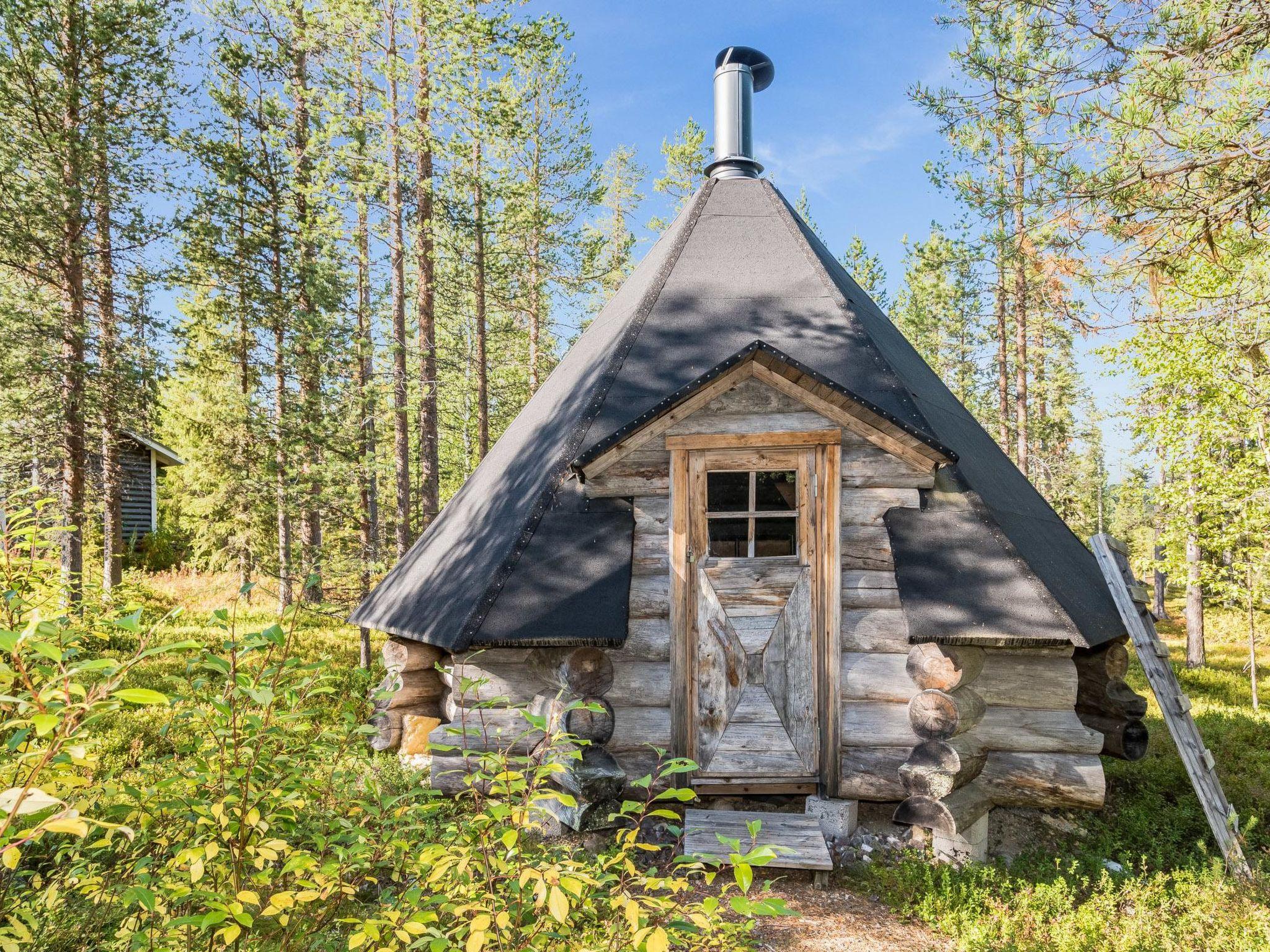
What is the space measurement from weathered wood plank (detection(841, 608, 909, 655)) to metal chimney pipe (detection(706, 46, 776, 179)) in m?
5.55

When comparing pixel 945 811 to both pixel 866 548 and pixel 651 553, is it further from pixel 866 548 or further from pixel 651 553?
pixel 651 553

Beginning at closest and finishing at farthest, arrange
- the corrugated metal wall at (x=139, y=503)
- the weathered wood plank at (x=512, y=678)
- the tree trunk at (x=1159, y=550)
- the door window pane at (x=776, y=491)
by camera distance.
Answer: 1. the weathered wood plank at (x=512, y=678)
2. the door window pane at (x=776, y=491)
3. the tree trunk at (x=1159, y=550)
4. the corrugated metal wall at (x=139, y=503)

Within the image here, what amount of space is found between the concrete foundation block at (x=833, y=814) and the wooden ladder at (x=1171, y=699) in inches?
103

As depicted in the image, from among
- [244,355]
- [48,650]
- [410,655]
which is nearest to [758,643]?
[410,655]

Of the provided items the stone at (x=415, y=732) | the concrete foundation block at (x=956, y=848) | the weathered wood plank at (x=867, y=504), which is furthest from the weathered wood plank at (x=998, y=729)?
the stone at (x=415, y=732)

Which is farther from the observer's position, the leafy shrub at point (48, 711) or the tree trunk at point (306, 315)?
the tree trunk at point (306, 315)

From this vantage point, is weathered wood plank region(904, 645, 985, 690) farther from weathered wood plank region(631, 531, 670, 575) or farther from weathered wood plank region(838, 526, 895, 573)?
weathered wood plank region(631, 531, 670, 575)

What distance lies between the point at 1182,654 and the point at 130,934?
78.8 feet

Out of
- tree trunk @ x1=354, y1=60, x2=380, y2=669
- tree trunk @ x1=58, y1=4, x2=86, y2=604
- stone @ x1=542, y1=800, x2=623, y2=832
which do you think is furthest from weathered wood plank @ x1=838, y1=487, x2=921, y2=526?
tree trunk @ x1=58, y1=4, x2=86, y2=604

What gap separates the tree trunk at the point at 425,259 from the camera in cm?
1129

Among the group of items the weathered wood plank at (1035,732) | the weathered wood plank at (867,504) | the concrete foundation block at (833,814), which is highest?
the weathered wood plank at (867,504)

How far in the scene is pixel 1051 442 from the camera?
27312 millimetres

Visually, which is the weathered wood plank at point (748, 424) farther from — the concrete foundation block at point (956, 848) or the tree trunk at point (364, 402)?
the tree trunk at point (364, 402)

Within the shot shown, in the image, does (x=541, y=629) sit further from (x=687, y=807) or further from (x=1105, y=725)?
(x=1105, y=725)
